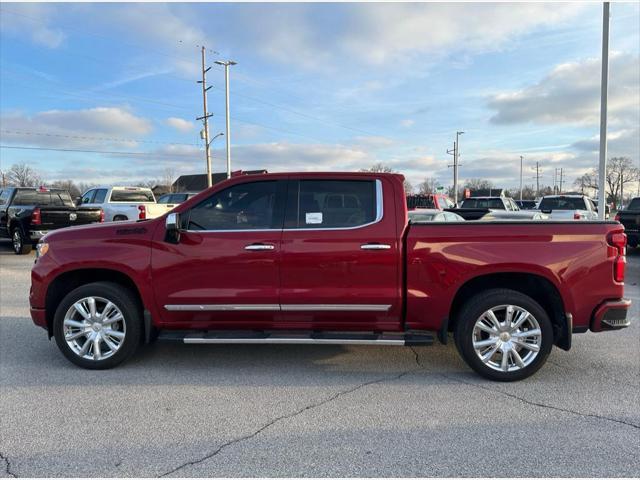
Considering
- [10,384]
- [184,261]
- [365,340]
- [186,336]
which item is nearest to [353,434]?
[365,340]

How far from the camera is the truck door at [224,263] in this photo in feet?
14.1

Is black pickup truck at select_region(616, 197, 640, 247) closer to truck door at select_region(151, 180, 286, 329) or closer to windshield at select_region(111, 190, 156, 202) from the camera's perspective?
truck door at select_region(151, 180, 286, 329)

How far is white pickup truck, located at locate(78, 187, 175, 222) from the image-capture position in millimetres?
14734

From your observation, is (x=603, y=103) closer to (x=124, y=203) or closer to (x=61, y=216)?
(x=124, y=203)

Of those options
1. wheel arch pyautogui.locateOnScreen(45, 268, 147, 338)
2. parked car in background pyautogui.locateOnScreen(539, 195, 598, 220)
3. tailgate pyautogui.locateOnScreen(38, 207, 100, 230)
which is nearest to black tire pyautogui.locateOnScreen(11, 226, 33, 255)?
tailgate pyautogui.locateOnScreen(38, 207, 100, 230)

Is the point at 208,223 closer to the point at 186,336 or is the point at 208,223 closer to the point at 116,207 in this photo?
the point at 186,336

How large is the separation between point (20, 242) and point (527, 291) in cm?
1350

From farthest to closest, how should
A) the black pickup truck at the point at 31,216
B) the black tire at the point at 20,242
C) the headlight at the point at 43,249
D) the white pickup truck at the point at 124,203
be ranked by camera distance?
the white pickup truck at the point at 124,203
the black tire at the point at 20,242
the black pickup truck at the point at 31,216
the headlight at the point at 43,249

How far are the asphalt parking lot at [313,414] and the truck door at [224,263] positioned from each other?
59 cm

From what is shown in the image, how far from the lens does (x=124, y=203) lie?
15438 millimetres

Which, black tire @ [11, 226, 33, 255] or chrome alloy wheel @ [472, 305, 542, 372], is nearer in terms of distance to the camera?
chrome alloy wheel @ [472, 305, 542, 372]

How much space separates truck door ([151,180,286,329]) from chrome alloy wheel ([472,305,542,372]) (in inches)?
73.6

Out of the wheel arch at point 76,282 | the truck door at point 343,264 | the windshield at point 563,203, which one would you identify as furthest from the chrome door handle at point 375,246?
the windshield at point 563,203

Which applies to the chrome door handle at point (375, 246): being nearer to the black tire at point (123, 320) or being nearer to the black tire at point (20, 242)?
the black tire at point (123, 320)
